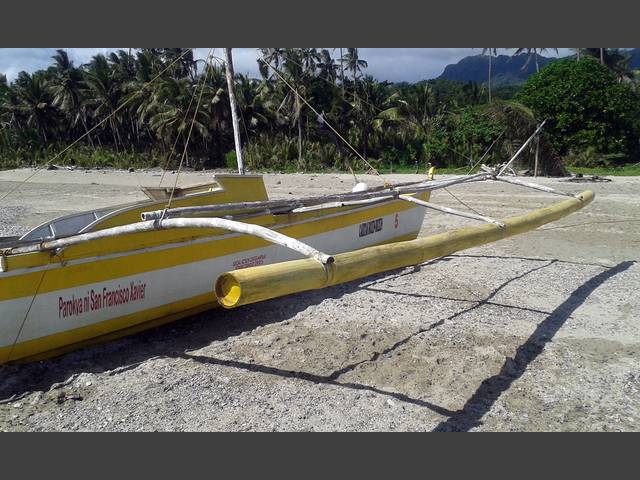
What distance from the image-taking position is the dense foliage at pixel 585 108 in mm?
24781

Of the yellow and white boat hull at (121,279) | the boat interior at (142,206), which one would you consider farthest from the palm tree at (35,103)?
the yellow and white boat hull at (121,279)

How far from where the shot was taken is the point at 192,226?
13.5ft

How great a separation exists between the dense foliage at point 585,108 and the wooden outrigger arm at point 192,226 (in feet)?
79.4

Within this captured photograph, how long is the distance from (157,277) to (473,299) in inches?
142

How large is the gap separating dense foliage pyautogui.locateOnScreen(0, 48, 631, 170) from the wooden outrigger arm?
69.6ft

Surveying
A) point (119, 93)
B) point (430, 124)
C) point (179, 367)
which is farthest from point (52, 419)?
point (119, 93)

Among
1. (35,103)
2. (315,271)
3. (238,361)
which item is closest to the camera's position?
(315,271)

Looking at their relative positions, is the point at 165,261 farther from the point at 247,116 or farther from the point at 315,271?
the point at 247,116

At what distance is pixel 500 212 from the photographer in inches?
483

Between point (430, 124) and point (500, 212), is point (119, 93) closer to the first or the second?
point (430, 124)

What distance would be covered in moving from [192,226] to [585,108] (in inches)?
1000

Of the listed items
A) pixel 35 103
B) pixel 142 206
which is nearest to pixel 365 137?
pixel 35 103

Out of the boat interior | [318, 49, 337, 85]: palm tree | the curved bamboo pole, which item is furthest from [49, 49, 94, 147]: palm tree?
the curved bamboo pole

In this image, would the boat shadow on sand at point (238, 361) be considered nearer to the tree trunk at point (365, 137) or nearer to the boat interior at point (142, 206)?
the boat interior at point (142, 206)
